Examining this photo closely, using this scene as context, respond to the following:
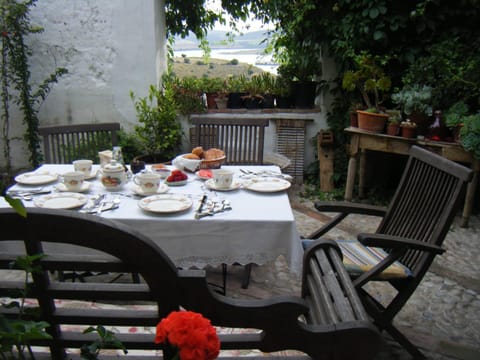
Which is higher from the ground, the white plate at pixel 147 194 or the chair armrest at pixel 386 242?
the white plate at pixel 147 194

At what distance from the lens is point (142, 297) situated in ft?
3.40

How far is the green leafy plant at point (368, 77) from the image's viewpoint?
13.5ft

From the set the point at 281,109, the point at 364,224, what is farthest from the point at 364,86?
the point at 364,224

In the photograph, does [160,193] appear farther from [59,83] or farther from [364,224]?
[59,83]

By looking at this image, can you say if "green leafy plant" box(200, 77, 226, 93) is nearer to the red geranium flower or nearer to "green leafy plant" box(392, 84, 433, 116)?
"green leafy plant" box(392, 84, 433, 116)

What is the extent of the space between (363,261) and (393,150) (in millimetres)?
2143

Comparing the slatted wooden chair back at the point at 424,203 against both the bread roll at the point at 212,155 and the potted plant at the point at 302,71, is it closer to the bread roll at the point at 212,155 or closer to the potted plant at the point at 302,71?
the bread roll at the point at 212,155

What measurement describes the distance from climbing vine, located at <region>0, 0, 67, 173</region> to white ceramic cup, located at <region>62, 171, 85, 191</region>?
2732 millimetres

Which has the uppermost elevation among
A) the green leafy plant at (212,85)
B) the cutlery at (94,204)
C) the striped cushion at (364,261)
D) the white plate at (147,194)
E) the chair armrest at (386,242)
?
the green leafy plant at (212,85)

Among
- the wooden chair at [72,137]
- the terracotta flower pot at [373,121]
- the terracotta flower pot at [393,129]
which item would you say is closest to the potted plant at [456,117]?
the terracotta flower pot at [393,129]

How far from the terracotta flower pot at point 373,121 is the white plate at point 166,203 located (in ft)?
8.86

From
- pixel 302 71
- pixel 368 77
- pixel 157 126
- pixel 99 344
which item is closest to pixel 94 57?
pixel 157 126

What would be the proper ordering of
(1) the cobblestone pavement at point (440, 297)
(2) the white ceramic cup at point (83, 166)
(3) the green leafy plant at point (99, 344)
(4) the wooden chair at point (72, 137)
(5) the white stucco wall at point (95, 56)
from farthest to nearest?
(5) the white stucco wall at point (95, 56) → (4) the wooden chair at point (72, 137) → (2) the white ceramic cup at point (83, 166) → (1) the cobblestone pavement at point (440, 297) → (3) the green leafy plant at point (99, 344)

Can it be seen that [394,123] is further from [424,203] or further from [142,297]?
[142,297]
